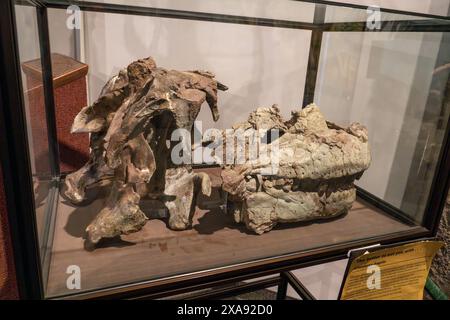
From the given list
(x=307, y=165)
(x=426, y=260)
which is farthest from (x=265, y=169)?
(x=426, y=260)

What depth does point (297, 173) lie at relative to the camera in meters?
0.83

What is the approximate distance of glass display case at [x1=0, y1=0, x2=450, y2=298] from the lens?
0.68 metres

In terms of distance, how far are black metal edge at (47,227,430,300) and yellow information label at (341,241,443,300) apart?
0.14ft

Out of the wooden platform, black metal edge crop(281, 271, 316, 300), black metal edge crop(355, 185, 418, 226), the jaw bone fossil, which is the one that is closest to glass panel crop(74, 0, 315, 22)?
the jaw bone fossil

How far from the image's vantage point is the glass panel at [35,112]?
0.56 m

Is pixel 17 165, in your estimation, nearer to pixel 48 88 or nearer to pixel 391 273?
pixel 48 88

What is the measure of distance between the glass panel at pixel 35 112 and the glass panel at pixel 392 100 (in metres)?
0.70

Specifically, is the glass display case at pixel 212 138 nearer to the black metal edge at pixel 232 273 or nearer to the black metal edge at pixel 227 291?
the black metal edge at pixel 232 273

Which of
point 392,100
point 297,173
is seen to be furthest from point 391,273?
point 392,100

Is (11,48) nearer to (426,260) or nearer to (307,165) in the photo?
(307,165)

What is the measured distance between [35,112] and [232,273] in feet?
1.56

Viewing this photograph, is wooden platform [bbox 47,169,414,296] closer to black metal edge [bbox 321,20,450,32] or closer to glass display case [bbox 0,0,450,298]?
glass display case [bbox 0,0,450,298]
